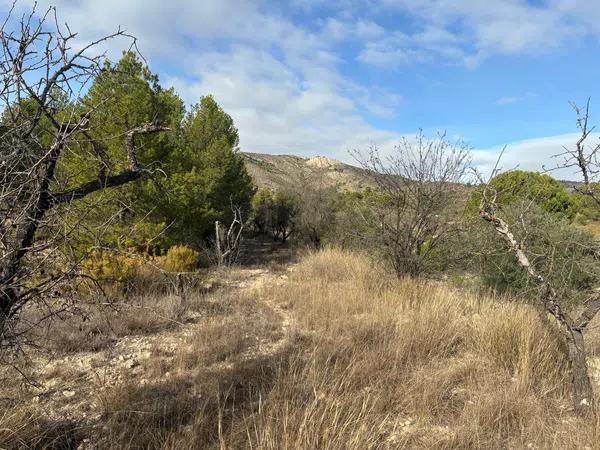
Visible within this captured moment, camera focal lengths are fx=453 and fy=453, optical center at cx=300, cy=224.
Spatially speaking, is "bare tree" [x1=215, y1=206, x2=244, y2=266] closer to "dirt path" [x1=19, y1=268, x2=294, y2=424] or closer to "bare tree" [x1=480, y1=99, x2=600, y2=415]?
"dirt path" [x1=19, y1=268, x2=294, y2=424]

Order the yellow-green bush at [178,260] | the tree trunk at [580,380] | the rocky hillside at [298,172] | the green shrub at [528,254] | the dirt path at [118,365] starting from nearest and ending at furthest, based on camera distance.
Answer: the tree trunk at [580,380]
the dirt path at [118,365]
the green shrub at [528,254]
the yellow-green bush at [178,260]
the rocky hillside at [298,172]

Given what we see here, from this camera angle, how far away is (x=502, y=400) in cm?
392

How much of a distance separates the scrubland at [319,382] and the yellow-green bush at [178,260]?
14.1 ft

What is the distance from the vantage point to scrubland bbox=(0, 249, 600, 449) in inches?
132

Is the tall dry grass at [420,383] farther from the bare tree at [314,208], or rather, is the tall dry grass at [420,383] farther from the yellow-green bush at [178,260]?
the bare tree at [314,208]

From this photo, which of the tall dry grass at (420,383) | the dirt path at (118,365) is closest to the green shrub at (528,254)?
the tall dry grass at (420,383)

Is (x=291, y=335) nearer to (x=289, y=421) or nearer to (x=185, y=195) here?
(x=289, y=421)

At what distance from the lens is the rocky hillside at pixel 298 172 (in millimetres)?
22609

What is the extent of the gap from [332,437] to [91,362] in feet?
12.8

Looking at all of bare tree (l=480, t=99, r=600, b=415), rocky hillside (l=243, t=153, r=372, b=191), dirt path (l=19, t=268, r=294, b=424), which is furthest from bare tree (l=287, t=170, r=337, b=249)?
bare tree (l=480, t=99, r=600, b=415)

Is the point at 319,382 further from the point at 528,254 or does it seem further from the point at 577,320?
the point at 528,254

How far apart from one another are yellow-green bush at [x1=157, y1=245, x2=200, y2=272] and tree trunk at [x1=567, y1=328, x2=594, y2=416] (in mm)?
9396

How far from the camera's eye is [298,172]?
29016 mm

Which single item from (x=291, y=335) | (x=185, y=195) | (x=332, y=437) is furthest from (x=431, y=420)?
(x=185, y=195)
